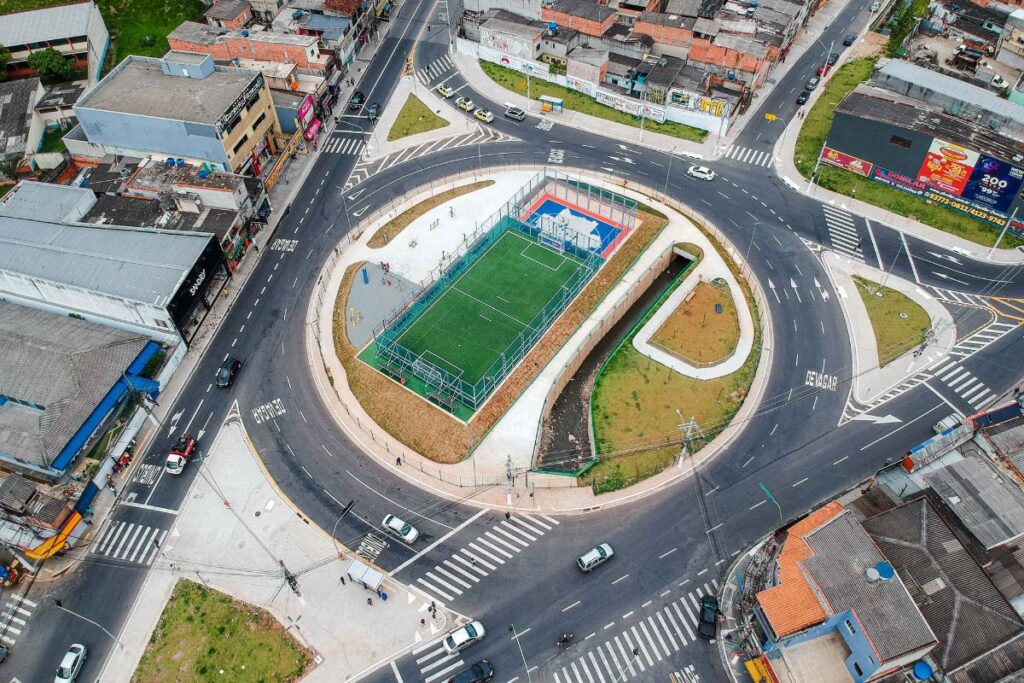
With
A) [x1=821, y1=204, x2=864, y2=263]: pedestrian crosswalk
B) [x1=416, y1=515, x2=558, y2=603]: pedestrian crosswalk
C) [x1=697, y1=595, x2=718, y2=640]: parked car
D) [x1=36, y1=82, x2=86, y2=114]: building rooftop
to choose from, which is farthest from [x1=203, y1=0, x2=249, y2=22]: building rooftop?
[x1=697, y1=595, x2=718, y2=640]: parked car

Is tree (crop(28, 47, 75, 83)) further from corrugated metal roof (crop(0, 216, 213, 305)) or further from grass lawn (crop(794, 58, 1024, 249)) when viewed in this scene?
grass lawn (crop(794, 58, 1024, 249))

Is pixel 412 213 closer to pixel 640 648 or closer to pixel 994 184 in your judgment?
pixel 640 648

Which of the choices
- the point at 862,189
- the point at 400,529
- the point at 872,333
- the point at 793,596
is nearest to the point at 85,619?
the point at 400,529

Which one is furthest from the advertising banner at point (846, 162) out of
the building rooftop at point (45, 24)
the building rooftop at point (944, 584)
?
the building rooftop at point (45, 24)

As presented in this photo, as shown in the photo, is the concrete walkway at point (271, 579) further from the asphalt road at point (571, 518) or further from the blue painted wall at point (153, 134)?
the blue painted wall at point (153, 134)

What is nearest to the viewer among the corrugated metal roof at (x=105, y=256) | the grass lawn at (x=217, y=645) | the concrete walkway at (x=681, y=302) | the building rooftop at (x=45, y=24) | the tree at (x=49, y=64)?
the grass lawn at (x=217, y=645)

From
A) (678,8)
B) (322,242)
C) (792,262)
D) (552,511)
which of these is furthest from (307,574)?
(678,8)

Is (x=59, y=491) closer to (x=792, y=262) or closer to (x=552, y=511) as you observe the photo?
(x=552, y=511)
